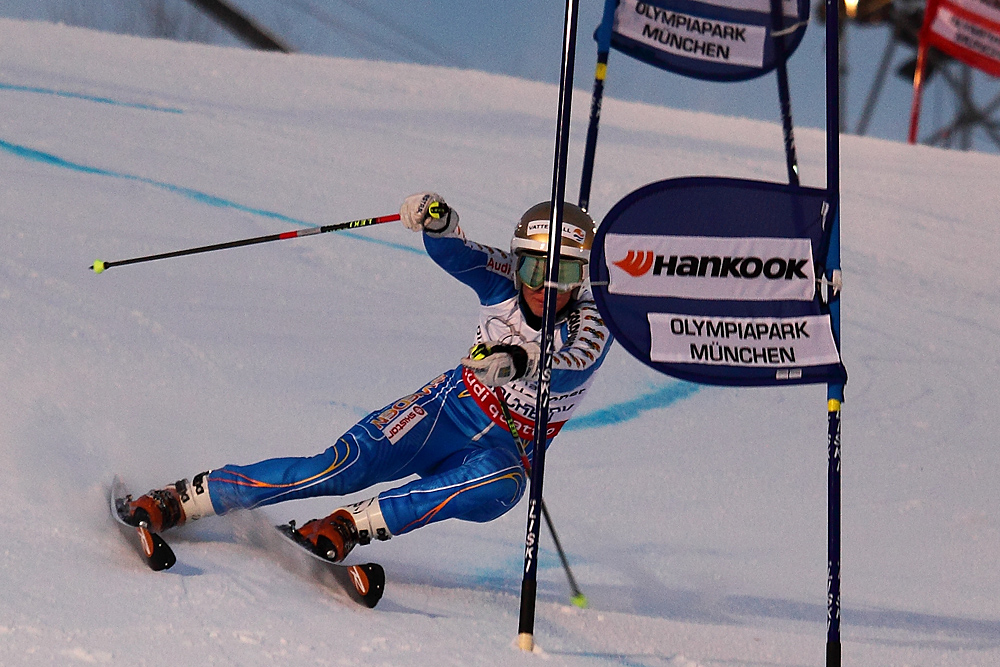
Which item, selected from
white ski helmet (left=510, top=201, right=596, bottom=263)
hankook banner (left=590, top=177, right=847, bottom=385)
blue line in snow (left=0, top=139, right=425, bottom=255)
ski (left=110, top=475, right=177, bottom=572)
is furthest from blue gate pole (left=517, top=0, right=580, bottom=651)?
blue line in snow (left=0, top=139, right=425, bottom=255)

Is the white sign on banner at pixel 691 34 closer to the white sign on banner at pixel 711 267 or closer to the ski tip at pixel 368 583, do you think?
the white sign on banner at pixel 711 267

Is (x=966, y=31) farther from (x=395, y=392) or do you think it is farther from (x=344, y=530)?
(x=344, y=530)

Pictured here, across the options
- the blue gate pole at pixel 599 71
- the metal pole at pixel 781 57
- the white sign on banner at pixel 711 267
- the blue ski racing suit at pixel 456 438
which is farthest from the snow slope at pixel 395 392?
the metal pole at pixel 781 57

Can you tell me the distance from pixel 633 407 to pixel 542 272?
96.0 inches

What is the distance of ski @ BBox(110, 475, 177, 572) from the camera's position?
2570 mm

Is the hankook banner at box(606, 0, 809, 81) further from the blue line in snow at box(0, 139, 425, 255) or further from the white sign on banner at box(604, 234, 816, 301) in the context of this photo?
the blue line in snow at box(0, 139, 425, 255)

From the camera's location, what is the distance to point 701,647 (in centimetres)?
293

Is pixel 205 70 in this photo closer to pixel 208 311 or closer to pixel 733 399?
pixel 208 311

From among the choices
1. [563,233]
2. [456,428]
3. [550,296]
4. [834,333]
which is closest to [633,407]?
[456,428]

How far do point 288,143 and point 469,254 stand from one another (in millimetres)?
5349

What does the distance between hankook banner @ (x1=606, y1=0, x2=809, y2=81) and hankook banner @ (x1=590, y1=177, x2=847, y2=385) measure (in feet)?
3.85

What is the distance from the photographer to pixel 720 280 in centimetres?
262

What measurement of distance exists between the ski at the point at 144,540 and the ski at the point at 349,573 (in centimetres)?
29

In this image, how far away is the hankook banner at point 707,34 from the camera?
3.68 m
